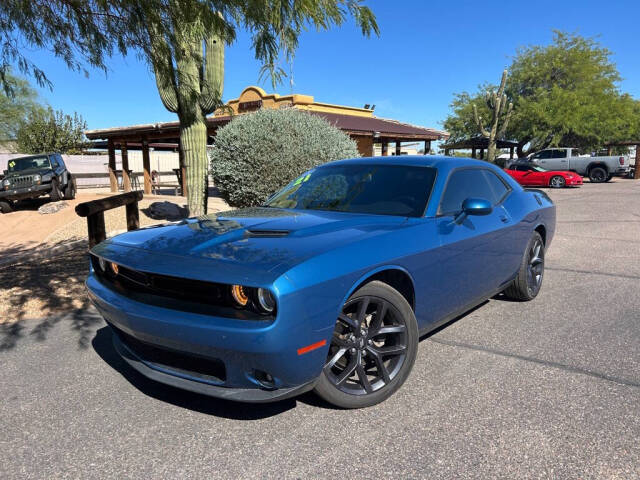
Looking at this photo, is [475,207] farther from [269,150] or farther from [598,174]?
[598,174]

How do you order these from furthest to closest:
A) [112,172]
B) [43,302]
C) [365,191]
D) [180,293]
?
1. [112,172]
2. [43,302]
3. [365,191]
4. [180,293]

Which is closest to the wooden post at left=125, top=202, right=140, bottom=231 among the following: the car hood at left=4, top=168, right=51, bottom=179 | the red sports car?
the car hood at left=4, top=168, right=51, bottom=179

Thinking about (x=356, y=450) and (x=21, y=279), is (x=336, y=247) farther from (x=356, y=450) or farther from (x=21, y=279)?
(x=21, y=279)

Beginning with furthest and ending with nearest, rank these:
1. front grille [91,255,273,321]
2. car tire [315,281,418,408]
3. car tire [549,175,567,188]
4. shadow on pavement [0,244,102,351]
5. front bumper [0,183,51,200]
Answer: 1. car tire [549,175,567,188]
2. front bumper [0,183,51,200]
3. shadow on pavement [0,244,102,351]
4. car tire [315,281,418,408]
5. front grille [91,255,273,321]

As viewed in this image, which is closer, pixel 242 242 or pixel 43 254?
pixel 242 242

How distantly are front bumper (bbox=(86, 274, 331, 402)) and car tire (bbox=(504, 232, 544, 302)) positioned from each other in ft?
9.58

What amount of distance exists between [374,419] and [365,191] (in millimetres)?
1769

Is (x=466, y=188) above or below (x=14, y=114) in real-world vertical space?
below

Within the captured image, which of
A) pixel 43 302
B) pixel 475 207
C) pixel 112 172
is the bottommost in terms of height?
pixel 43 302

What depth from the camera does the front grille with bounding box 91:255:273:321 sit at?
234 centimetres

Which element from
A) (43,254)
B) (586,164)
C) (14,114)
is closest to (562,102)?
(586,164)

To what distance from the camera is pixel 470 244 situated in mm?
3590

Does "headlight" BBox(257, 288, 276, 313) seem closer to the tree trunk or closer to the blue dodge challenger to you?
the blue dodge challenger

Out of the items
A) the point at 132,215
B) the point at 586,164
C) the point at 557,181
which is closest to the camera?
the point at 132,215
